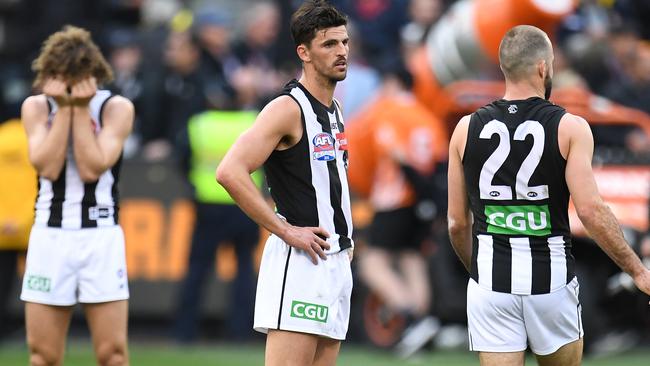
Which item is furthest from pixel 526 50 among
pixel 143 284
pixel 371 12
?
pixel 371 12

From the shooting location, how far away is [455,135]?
265 inches

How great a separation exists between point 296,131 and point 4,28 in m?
12.0

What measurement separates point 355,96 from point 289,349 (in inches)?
363

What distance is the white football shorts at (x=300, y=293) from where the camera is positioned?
656cm

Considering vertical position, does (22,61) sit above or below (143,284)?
above

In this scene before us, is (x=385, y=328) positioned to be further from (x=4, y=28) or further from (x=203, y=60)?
(x=4, y=28)

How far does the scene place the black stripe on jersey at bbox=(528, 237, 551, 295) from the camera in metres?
Answer: 6.54

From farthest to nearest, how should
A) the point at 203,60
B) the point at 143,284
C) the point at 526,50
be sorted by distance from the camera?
the point at 203,60 < the point at 143,284 < the point at 526,50

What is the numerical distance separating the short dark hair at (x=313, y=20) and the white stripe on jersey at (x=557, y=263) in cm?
156

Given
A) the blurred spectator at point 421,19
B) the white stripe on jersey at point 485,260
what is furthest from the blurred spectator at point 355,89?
the white stripe on jersey at point 485,260

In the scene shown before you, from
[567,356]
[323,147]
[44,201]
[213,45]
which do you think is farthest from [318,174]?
[213,45]

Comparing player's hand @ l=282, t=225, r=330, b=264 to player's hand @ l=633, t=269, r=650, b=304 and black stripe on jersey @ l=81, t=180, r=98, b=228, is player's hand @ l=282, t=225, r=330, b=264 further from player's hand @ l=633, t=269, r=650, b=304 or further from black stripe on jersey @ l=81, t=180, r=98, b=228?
black stripe on jersey @ l=81, t=180, r=98, b=228

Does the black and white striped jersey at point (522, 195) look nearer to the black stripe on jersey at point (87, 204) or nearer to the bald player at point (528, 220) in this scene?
the bald player at point (528, 220)

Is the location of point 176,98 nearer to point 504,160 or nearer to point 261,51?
point 261,51
